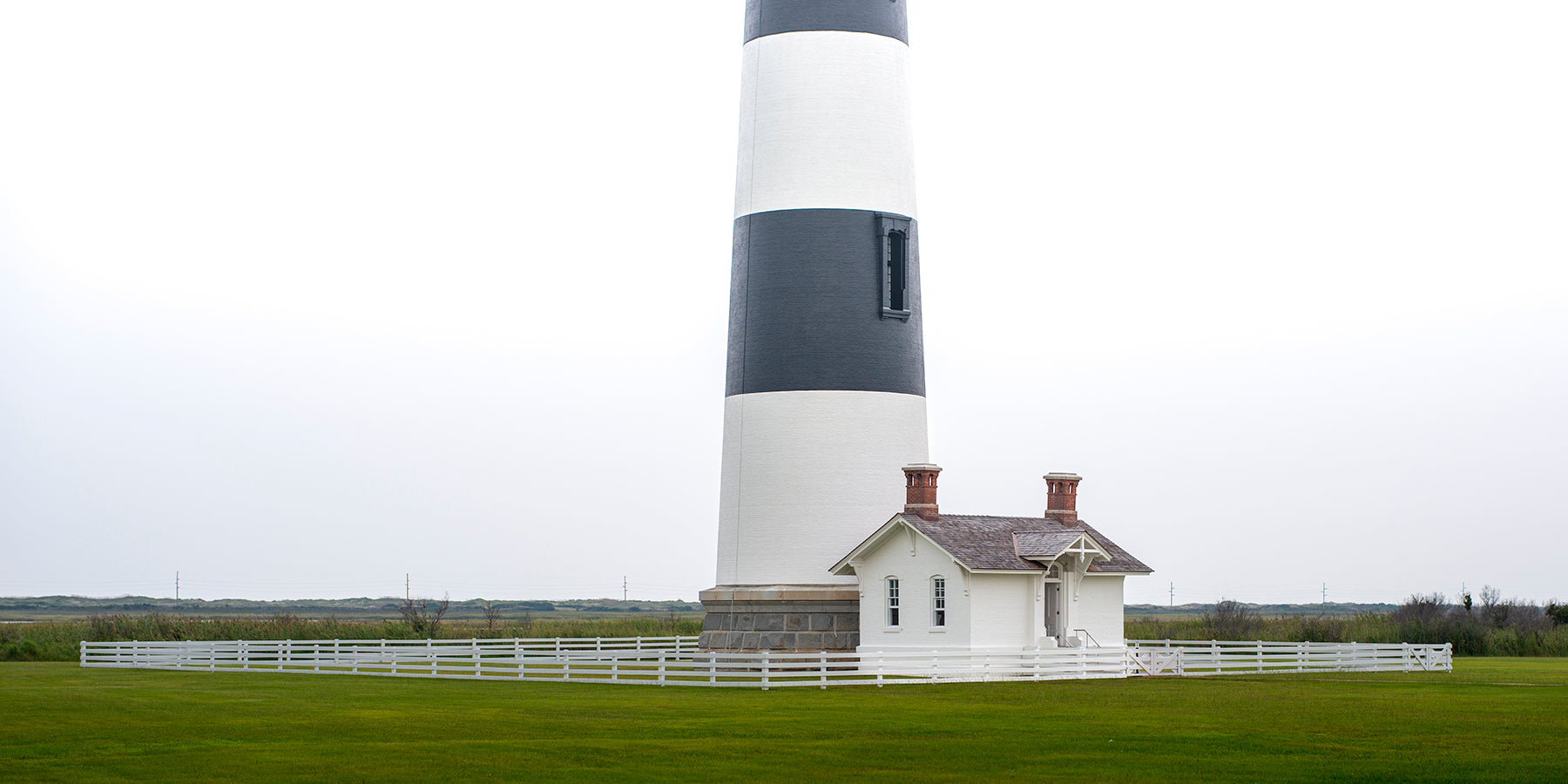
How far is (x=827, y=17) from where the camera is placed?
3125 cm

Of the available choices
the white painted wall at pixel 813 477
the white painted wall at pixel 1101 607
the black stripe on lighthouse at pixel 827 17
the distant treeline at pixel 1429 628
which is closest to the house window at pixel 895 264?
the white painted wall at pixel 813 477

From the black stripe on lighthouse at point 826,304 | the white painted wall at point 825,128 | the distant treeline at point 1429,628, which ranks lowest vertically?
the distant treeline at point 1429,628

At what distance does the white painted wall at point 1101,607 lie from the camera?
3133 centimetres

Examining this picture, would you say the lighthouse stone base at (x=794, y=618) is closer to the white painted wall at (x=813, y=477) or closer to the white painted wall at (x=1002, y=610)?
the white painted wall at (x=813, y=477)

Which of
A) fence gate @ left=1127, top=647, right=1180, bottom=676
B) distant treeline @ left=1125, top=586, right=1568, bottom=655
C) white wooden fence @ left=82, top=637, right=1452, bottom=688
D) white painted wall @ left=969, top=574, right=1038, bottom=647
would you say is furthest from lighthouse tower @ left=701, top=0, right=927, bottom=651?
distant treeline @ left=1125, top=586, right=1568, bottom=655

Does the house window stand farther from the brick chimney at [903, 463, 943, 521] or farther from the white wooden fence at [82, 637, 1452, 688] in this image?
the white wooden fence at [82, 637, 1452, 688]

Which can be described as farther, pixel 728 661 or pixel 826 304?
pixel 728 661

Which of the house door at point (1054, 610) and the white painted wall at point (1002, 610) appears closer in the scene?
the white painted wall at point (1002, 610)

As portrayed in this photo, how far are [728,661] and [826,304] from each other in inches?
254

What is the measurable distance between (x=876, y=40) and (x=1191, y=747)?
1722 centimetres

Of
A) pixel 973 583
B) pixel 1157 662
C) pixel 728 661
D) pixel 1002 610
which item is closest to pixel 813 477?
pixel 973 583

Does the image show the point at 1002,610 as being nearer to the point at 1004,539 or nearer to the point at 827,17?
the point at 1004,539

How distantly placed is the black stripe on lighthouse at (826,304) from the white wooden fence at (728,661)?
4910 mm

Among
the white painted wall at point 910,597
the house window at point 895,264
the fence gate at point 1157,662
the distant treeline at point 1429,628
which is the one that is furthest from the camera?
the distant treeline at point 1429,628
